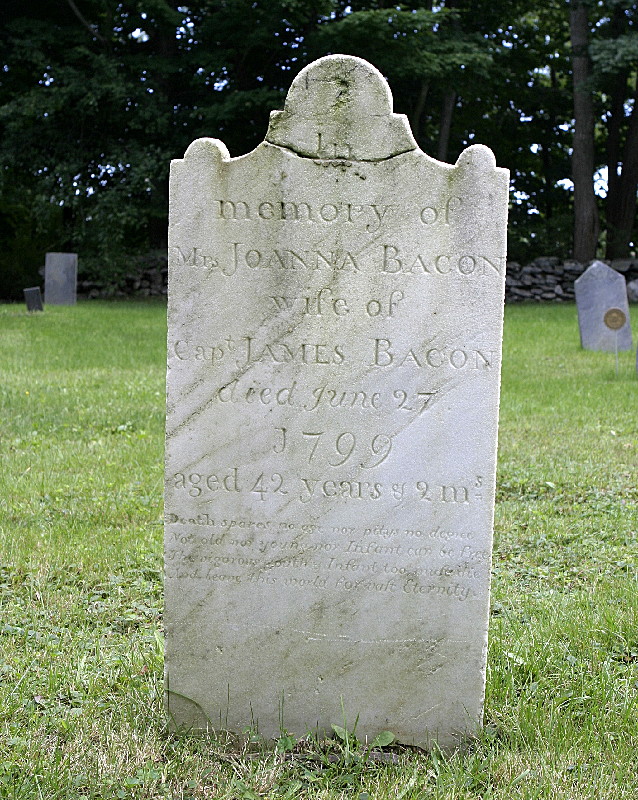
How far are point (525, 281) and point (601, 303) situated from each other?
46.1 ft

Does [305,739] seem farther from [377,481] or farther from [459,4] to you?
[459,4]

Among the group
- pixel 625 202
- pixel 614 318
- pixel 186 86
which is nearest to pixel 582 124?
pixel 625 202

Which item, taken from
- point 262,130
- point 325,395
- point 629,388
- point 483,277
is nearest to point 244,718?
point 325,395

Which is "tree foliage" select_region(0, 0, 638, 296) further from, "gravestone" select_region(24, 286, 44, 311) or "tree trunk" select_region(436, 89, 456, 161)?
"gravestone" select_region(24, 286, 44, 311)

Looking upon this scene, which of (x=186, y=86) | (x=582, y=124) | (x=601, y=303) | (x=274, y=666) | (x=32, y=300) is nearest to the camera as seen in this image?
(x=274, y=666)

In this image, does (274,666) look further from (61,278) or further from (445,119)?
(445,119)

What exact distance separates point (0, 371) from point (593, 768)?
392 inches

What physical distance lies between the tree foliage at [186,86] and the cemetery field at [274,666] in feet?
55.8

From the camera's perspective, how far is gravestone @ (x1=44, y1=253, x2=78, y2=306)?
22000 mm

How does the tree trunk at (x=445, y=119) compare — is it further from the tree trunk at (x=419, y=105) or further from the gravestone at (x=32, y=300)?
the gravestone at (x=32, y=300)

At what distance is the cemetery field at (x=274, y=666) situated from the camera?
3.14m

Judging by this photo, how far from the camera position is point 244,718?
11.3ft

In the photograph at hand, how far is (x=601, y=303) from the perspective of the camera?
1391 centimetres

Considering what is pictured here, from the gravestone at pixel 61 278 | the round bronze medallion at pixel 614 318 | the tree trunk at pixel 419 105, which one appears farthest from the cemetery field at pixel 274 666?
the tree trunk at pixel 419 105
